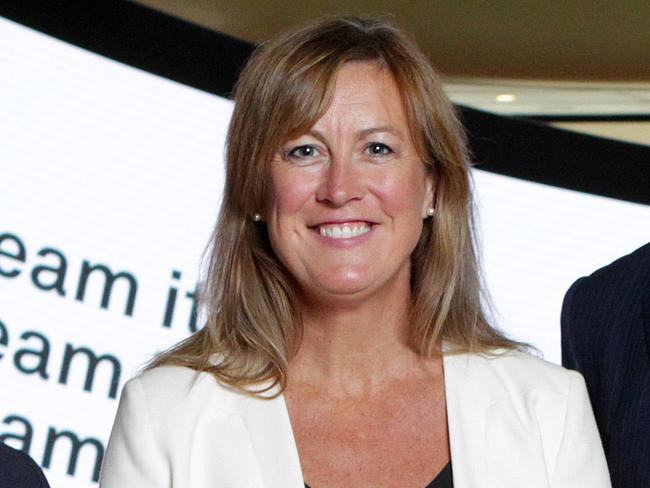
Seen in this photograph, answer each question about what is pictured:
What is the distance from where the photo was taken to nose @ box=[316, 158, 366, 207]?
2221mm

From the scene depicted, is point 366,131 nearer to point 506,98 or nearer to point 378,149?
point 378,149

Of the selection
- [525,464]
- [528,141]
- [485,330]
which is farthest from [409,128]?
[528,141]

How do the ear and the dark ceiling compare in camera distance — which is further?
the dark ceiling

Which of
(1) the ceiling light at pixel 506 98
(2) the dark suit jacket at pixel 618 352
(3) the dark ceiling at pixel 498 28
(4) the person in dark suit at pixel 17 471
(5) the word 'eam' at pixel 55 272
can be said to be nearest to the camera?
(4) the person in dark suit at pixel 17 471

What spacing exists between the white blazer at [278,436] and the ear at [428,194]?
304 millimetres

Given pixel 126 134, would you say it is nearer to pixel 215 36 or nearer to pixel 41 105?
pixel 41 105

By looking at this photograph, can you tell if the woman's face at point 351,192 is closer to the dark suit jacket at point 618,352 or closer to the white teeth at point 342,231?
the white teeth at point 342,231

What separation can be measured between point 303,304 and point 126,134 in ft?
4.80

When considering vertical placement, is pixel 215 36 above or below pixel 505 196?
above

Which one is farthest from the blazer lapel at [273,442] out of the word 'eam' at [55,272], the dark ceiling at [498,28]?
the dark ceiling at [498,28]

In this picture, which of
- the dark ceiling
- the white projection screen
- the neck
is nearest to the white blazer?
the neck

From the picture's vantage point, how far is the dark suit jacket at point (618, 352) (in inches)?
82.8

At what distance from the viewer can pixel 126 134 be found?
373 centimetres

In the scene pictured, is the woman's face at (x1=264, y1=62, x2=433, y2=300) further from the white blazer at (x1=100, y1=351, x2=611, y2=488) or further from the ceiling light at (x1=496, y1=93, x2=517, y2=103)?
the ceiling light at (x1=496, y1=93, x2=517, y2=103)
